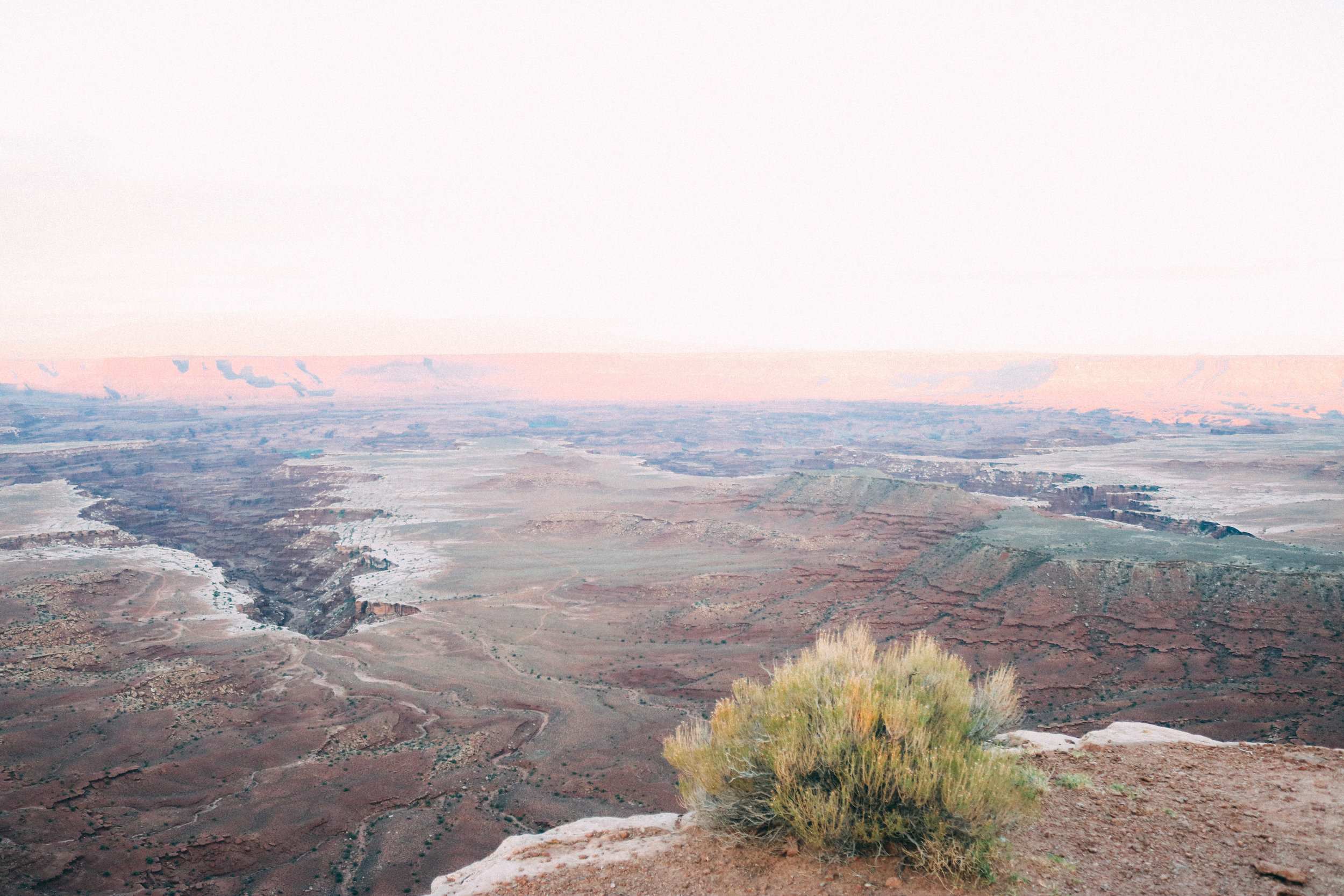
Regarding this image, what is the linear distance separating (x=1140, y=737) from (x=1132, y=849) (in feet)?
13.7

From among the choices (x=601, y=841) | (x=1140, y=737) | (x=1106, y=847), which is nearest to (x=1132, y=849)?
(x=1106, y=847)

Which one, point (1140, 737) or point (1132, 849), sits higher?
point (1132, 849)

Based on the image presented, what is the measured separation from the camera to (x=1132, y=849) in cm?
712

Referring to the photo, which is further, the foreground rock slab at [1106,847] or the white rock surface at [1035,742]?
the white rock surface at [1035,742]

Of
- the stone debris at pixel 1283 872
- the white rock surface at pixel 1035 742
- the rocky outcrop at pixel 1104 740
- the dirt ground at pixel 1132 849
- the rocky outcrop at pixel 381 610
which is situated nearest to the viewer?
the stone debris at pixel 1283 872

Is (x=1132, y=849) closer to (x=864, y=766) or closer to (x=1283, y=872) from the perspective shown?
(x=1283, y=872)

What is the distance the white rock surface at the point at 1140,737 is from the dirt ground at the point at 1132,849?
78 centimetres

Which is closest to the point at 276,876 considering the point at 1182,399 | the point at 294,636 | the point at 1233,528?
the point at 294,636

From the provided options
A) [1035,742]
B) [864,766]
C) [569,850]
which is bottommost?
[569,850]

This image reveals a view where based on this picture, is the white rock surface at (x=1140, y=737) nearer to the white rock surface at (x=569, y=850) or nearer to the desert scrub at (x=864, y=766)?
the desert scrub at (x=864, y=766)

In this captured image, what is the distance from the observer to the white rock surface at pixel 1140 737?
401 inches

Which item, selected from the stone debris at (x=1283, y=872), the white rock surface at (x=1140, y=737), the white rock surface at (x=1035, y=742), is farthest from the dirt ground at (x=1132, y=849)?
the white rock surface at (x=1140, y=737)

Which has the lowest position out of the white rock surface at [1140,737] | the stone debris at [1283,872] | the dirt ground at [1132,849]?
the white rock surface at [1140,737]

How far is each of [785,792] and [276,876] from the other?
13066 mm
